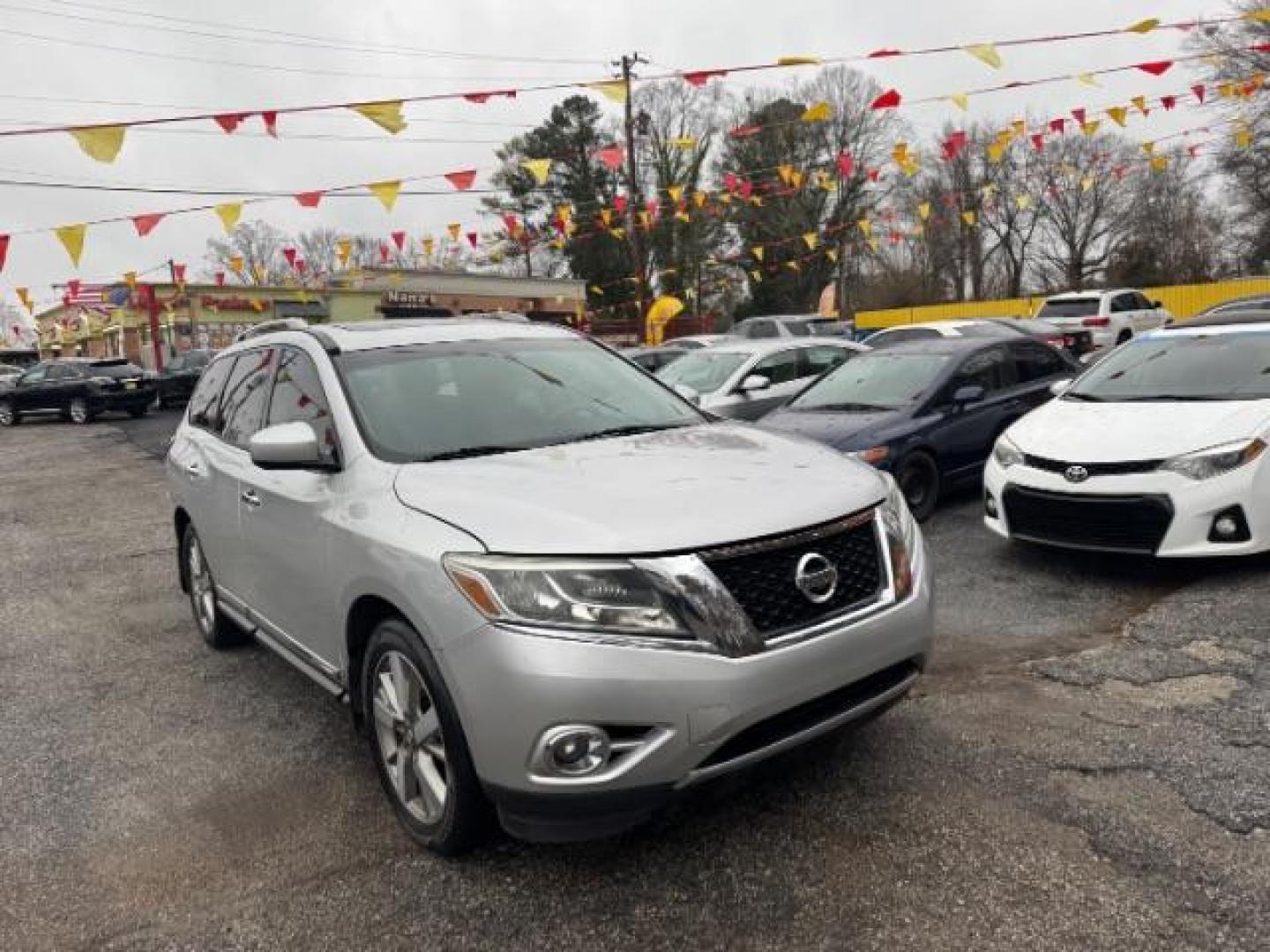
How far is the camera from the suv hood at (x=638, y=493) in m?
2.52

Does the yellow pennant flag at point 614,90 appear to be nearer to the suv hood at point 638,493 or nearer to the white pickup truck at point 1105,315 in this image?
the suv hood at point 638,493

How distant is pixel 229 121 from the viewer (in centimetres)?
902

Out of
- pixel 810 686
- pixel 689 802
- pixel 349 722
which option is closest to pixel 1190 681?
pixel 810 686

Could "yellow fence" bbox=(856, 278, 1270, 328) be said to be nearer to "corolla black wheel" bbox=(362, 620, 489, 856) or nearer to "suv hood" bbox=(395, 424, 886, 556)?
"suv hood" bbox=(395, 424, 886, 556)

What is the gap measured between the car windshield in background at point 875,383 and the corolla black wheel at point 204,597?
5030 millimetres

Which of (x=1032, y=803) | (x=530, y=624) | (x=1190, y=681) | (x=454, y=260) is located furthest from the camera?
(x=454, y=260)

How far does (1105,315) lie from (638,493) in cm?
2207

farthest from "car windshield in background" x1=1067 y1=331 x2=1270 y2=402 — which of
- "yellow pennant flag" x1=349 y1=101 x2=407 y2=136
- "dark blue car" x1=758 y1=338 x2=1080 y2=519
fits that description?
"yellow pennant flag" x1=349 y1=101 x2=407 y2=136

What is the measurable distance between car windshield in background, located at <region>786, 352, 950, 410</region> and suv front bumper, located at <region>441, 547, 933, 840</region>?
5.46m

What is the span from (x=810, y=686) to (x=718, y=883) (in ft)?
2.15

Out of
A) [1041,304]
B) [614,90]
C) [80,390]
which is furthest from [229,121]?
[1041,304]

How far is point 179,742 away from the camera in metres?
4.05

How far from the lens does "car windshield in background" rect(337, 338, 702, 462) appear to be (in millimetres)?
3391

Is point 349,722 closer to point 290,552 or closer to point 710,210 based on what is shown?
point 290,552
